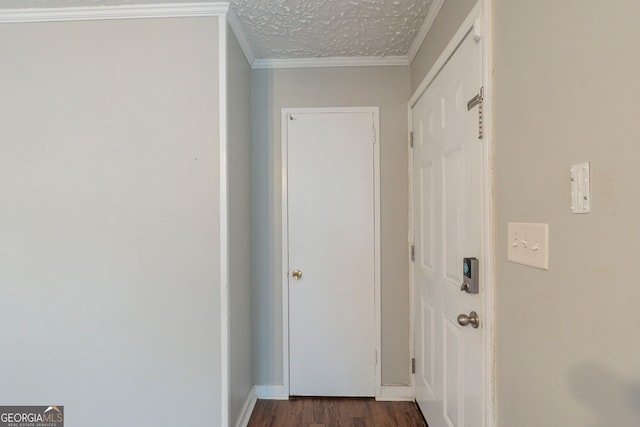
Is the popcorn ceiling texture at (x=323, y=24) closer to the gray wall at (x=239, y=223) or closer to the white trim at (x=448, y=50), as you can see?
the gray wall at (x=239, y=223)

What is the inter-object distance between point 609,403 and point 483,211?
64cm

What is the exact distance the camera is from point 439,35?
155cm

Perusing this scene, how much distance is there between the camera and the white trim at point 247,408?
179 centimetres

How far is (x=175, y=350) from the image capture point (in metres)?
1.59

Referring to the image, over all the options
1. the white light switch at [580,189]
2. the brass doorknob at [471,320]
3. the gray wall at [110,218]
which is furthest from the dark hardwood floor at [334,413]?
the white light switch at [580,189]

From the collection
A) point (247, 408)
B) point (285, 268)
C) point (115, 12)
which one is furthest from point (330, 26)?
point (247, 408)

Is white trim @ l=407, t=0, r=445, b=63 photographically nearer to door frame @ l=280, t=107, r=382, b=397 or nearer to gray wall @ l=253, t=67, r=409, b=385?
gray wall @ l=253, t=67, r=409, b=385

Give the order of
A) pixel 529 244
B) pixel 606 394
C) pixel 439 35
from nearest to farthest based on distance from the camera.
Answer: pixel 606 394, pixel 529 244, pixel 439 35

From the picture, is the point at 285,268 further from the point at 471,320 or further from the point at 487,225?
the point at 487,225

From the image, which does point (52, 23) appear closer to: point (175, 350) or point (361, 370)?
point (175, 350)

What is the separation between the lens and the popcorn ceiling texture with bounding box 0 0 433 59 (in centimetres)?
158

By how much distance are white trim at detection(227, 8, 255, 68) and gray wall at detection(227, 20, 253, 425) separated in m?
0.04

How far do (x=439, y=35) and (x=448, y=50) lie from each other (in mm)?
229

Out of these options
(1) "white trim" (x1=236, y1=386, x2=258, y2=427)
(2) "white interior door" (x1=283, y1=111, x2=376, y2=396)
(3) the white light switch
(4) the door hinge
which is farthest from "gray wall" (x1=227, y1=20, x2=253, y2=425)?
(3) the white light switch
